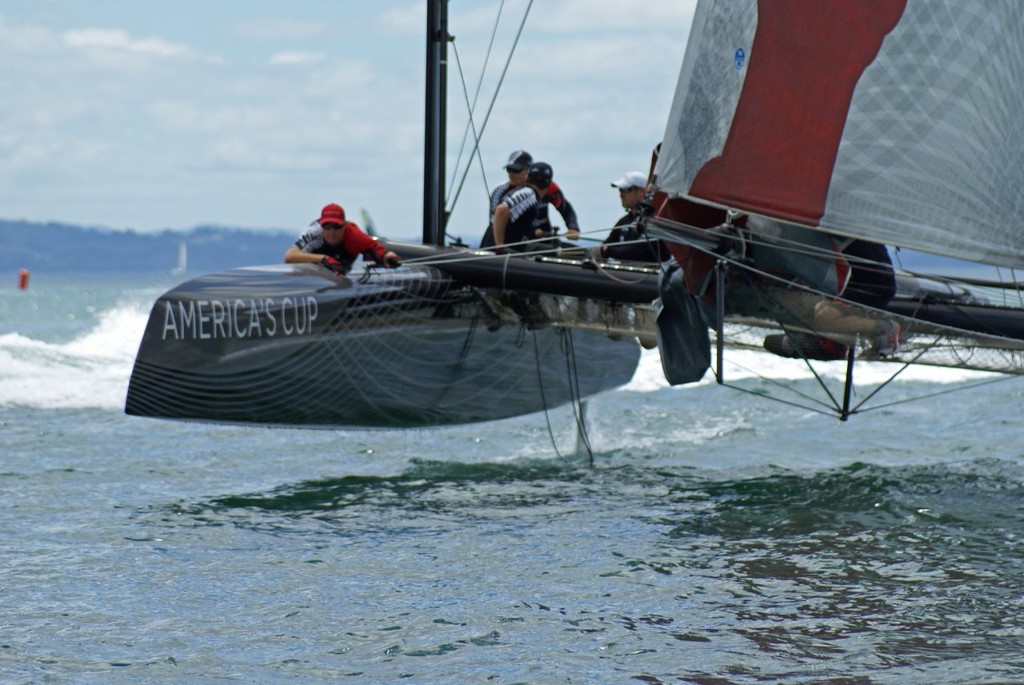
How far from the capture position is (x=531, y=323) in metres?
7.98

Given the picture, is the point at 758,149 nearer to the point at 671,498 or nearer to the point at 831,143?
the point at 831,143

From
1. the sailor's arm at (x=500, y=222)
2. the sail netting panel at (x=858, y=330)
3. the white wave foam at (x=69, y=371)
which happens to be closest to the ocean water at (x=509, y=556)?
the sail netting panel at (x=858, y=330)

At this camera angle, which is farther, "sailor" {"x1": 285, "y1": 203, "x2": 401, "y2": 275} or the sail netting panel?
"sailor" {"x1": 285, "y1": 203, "x2": 401, "y2": 275}

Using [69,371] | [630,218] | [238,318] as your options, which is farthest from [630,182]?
[69,371]

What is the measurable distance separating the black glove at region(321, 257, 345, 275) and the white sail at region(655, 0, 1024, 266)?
86.8 inches

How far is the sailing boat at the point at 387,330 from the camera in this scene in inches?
254

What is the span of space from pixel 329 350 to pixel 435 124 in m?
2.23

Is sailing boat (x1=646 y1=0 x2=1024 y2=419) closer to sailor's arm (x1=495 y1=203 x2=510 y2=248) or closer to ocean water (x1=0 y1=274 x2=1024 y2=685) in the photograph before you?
ocean water (x1=0 y1=274 x2=1024 y2=685)

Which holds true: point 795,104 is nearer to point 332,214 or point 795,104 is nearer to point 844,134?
point 844,134

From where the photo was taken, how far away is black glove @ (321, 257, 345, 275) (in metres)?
6.98

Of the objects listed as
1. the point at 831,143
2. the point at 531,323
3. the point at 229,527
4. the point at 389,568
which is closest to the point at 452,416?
the point at 531,323

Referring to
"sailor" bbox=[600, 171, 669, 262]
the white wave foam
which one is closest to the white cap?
"sailor" bbox=[600, 171, 669, 262]

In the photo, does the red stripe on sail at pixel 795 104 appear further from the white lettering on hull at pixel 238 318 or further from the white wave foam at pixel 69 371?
the white wave foam at pixel 69 371

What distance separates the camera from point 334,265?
23.0 feet
